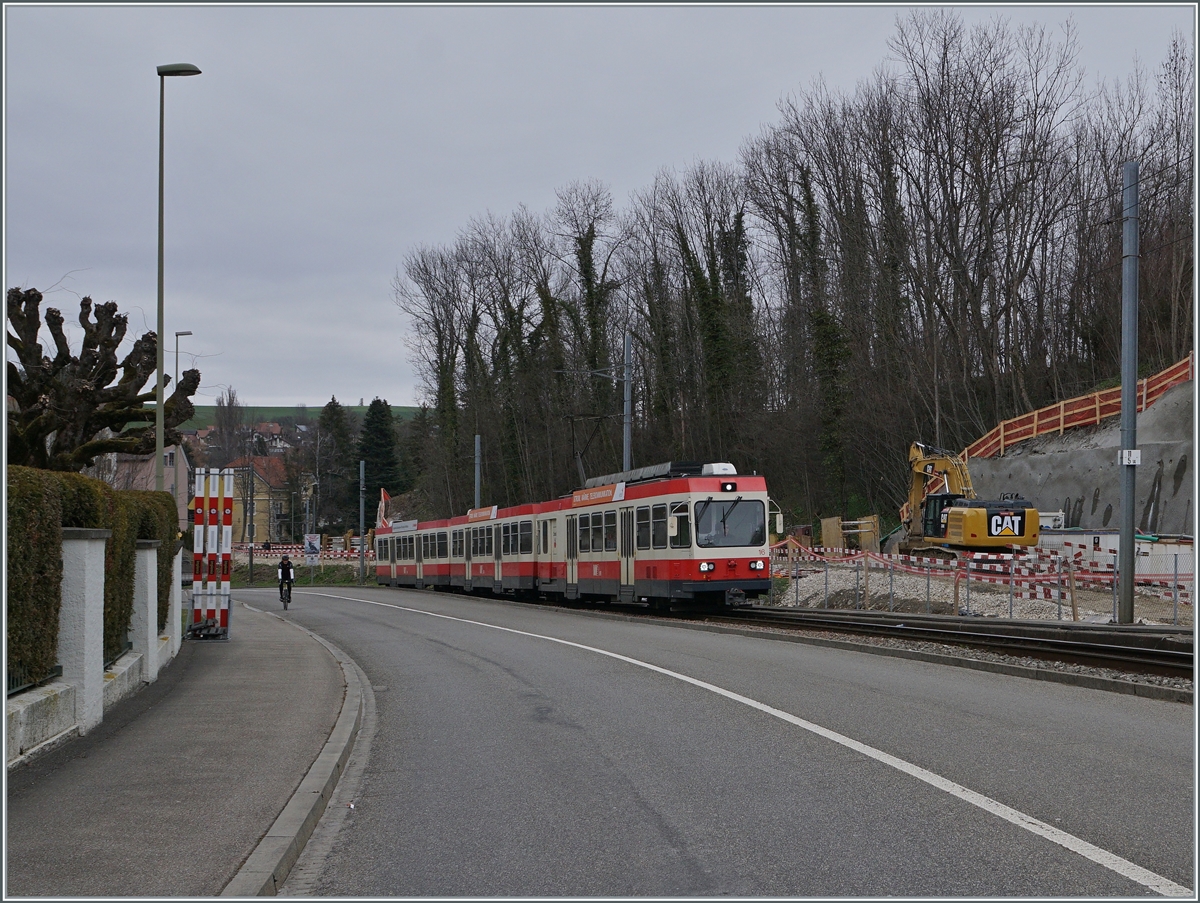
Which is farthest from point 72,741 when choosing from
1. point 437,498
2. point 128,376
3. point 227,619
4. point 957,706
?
point 437,498

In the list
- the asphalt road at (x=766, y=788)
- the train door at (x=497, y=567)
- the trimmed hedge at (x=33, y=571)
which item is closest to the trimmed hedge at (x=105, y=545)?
Answer: the trimmed hedge at (x=33, y=571)

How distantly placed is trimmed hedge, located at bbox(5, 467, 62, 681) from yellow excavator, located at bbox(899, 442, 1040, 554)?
27523 mm

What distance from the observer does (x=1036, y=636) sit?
19.6 m

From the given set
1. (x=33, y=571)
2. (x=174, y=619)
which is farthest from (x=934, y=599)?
(x=33, y=571)

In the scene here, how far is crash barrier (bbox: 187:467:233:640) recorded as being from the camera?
19.6 meters

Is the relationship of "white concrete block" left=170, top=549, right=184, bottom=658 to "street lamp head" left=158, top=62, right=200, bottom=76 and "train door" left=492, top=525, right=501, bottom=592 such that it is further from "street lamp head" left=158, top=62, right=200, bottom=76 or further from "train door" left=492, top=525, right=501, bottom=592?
"train door" left=492, top=525, right=501, bottom=592

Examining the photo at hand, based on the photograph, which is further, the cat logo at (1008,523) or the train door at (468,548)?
the train door at (468,548)

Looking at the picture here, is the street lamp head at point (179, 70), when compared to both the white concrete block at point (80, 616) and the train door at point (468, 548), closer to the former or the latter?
the white concrete block at point (80, 616)

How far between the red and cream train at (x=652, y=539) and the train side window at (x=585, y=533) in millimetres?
26

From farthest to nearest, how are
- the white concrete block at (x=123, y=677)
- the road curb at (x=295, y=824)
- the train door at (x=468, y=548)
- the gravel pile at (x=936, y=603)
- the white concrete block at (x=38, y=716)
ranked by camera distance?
the train door at (x=468, y=548), the gravel pile at (x=936, y=603), the white concrete block at (x=123, y=677), the white concrete block at (x=38, y=716), the road curb at (x=295, y=824)

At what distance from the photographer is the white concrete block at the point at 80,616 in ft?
32.2

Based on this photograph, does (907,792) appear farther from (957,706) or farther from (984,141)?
(984,141)

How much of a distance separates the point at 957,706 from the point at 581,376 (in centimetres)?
5348

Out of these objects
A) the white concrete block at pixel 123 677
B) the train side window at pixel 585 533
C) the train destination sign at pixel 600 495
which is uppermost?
the train destination sign at pixel 600 495
